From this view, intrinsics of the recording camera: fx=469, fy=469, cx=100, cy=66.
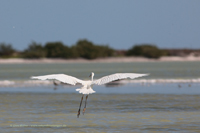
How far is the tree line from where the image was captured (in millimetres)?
135375

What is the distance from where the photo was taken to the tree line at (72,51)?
13538 centimetres

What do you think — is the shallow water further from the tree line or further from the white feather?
the tree line

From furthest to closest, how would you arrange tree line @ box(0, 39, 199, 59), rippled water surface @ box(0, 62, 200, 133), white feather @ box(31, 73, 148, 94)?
tree line @ box(0, 39, 199, 59) → white feather @ box(31, 73, 148, 94) → rippled water surface @ box(0, 62, 200, 133)

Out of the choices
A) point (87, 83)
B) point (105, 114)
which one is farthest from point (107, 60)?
point (87, 83)

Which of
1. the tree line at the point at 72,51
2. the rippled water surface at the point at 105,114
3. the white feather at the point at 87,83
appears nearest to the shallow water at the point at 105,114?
the rippled water surface at the point at 105,114

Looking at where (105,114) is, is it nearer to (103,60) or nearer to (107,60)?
(103,60)

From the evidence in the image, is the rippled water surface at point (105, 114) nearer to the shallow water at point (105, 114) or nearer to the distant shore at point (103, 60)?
the shallow water at point (105, 114)

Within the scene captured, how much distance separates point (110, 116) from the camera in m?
16.0

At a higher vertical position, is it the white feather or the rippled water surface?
the white feather

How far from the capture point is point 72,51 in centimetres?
13625

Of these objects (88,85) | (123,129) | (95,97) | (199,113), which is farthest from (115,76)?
(95,97)

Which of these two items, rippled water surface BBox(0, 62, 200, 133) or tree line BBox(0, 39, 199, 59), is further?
tree line BBox(0, 39, 199, 59)

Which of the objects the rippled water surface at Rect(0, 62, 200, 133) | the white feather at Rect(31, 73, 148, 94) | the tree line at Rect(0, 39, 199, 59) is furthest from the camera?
the tree line at Rect(0, 39, 199, 59)

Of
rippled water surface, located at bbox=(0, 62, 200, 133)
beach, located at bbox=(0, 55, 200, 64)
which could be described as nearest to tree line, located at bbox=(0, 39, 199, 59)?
beach, located at bbox=(0, 55, 200, 64)
